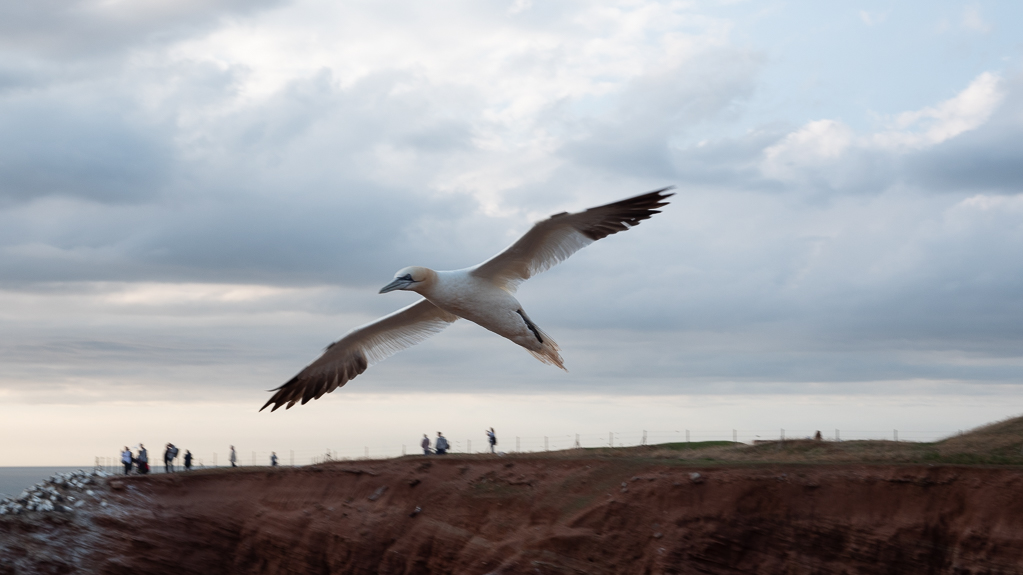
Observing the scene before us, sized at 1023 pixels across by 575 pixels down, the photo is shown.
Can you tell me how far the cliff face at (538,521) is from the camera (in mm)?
15711

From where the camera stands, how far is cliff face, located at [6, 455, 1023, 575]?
619 inches

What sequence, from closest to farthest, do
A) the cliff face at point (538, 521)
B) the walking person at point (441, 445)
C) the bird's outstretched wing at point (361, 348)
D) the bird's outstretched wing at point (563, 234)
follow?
the bird's outstretched wing at point (563, 234) < the cliff face at point (538, 521) < the bird's outstretched wing at point (361, 348) < the walking person at point (441, 445)

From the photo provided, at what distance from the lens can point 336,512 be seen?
25203mm

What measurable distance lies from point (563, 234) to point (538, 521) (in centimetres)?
773

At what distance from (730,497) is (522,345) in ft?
17.5

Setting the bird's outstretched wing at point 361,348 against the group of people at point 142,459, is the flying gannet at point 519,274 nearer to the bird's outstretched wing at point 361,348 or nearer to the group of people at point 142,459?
the bird's outstretched wing at point 361,348

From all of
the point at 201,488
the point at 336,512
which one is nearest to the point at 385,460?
the point at 336,512

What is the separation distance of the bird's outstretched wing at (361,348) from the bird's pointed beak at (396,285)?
2.89 meters

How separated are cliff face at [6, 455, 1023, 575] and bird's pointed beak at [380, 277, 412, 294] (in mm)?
7114

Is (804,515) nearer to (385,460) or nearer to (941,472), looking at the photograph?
(941,472)

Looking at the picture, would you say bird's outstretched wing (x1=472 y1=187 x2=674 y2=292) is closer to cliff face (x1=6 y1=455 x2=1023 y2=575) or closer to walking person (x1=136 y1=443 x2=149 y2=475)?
cliff face (x1=6 y1=455 x2=1023 y2=575)

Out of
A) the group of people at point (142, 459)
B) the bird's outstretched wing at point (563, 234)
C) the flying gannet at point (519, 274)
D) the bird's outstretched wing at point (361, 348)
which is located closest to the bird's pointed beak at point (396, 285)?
the flying gannet at point (519, 274)

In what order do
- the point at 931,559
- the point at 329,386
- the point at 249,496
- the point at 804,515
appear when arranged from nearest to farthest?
the point at 931,559 < the point at 804,515 < the point at 329,386 < the point at 249,496

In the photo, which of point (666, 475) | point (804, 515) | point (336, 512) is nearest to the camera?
point (804, 515)
